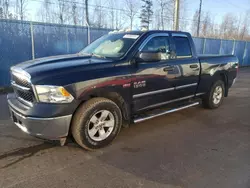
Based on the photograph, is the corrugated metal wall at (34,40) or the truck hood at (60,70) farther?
the corrugated metal wall at (34,40)

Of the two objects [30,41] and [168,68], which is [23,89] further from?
[30,41]

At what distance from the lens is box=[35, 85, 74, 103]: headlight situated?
2.75m

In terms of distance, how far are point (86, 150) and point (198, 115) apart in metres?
3.05

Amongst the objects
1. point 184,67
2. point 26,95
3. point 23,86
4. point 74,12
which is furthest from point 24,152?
point 74,12

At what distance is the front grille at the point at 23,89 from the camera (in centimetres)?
289

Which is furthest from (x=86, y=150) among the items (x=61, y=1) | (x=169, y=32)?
(x=61, y=1)

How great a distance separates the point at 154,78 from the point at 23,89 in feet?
7.15

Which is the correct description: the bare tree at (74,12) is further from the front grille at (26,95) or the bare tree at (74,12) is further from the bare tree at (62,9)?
the front grille at (26,95)

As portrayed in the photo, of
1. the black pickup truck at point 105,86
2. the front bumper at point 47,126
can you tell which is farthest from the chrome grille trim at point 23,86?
the front bumper at point 47,126

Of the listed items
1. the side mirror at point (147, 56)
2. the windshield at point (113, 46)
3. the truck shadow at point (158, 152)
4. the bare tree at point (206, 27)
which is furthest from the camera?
the bare tree at point (206, 27)

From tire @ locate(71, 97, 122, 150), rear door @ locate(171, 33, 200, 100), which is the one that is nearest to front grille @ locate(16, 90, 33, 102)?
tire @ locate(71, 97, 122, 150)

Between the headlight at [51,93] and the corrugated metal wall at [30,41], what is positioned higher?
the corrugated metal wall at [30,41]

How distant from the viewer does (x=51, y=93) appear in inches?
109

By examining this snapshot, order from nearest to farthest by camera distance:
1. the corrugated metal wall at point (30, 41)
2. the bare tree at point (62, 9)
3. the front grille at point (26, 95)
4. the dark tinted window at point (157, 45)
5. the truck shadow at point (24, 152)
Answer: the front grille at point (26, 95) < the truck shadow at point (24, 152) < the dark tinted window at point (157, 45) < the corrugated metal wall at point (30, 41) < the bare tree at point (62, 9)
